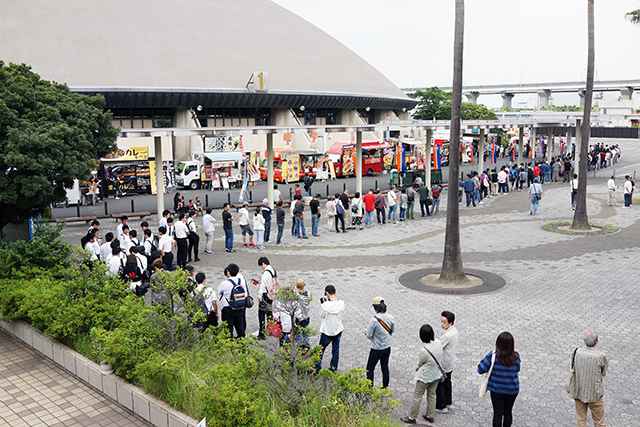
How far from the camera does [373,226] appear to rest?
78.6 feet

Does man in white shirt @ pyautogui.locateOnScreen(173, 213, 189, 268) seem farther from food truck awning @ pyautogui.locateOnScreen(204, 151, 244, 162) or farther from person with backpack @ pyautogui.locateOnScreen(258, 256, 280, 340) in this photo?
food truck awning @ pyautogui.locateOnScreen(204, 151, 244, 162)

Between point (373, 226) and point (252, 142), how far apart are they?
27.9 m

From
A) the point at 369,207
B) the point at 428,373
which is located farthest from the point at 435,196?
the point at 428,373

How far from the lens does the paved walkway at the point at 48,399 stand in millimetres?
8203

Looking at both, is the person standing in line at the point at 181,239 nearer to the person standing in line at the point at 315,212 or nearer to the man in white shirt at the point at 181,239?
the man in white shirt at the point at 181,239

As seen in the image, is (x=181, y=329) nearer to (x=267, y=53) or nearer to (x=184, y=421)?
(x=184, y=421)

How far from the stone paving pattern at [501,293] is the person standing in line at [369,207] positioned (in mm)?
577

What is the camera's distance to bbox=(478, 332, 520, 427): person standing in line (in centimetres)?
696

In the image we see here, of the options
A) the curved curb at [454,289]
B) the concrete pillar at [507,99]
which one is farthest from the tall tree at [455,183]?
the concrete pillar at [507,99]

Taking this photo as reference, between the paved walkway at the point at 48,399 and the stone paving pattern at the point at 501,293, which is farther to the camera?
the stone paving pattern at the point at 501,293

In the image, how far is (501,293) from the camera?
46.0 feet

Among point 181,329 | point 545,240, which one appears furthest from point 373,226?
point 181,329

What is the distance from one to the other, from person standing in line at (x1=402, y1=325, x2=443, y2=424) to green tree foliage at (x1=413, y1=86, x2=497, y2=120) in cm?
7791

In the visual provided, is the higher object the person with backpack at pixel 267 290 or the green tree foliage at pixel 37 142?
the green tree foliage at pixel 37 142
